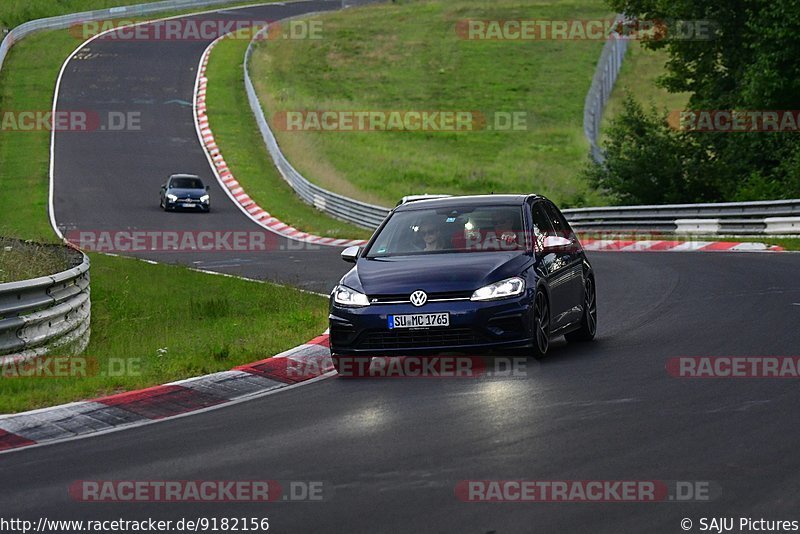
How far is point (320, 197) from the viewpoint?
139 ft

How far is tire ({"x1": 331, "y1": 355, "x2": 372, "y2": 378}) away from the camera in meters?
11.7

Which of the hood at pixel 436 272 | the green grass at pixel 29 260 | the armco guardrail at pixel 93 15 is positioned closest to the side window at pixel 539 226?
the hood at pixel 436 272

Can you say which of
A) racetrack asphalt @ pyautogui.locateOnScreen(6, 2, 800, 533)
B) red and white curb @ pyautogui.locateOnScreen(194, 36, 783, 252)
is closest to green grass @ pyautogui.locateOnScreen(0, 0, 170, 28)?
red and white curb @ pyautogui.locateOnScreen(194, 36, 783, 252)

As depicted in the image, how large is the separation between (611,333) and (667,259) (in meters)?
10.4

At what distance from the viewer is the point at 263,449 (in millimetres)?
8305

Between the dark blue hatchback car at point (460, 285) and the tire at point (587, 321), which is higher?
the dark blue hatchback car at point (460, 285)

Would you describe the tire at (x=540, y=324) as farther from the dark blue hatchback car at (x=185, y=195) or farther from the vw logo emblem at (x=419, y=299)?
the dark blue hatchback car at (x=185, y=195)

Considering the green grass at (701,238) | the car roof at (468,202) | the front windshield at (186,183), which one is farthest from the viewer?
the front windshield at (186,183)

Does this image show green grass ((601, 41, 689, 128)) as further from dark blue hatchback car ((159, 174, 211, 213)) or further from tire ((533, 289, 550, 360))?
tire ((533, 289, 550, 360))

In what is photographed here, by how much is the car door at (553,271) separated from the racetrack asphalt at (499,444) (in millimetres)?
387

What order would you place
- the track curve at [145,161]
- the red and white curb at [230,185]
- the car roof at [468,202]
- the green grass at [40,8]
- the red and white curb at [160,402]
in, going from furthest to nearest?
the green grass at [40,8] < the red and white curb at [230,185] < the track curve at [145,161] < the car roof at [468,202] < the red and white curb at [160,402]

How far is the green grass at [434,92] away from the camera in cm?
4803

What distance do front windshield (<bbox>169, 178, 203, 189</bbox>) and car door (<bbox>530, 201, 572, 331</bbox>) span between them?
2944 cm

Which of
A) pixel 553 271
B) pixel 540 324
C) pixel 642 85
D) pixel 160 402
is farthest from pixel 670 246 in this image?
pixel 642 85
